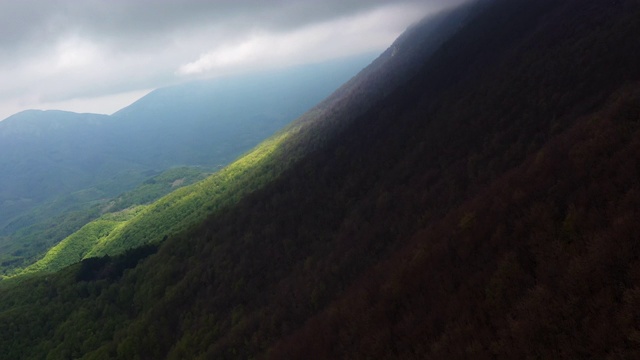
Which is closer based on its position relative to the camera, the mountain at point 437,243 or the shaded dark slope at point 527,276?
the shaded dark slope at point 527,276

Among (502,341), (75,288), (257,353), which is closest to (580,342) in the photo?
(502,341)

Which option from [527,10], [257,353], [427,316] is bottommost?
[257,353]

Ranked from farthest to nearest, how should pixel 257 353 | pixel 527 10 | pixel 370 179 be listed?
pixel 527 10 < pixel 370 179 < pixel 257 353

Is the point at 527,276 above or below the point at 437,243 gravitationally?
above

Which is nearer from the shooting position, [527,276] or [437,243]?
[527,276]

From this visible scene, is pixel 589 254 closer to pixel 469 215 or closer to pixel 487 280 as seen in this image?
pixel 487 280

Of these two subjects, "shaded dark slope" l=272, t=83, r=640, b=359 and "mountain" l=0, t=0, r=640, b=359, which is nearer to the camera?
"shaded dark slope" l=272, t=83, r=640, b=359

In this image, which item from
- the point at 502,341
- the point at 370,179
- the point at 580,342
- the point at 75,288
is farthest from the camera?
the point at 75,288

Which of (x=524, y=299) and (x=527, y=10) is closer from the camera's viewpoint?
(x=524, y=299)
